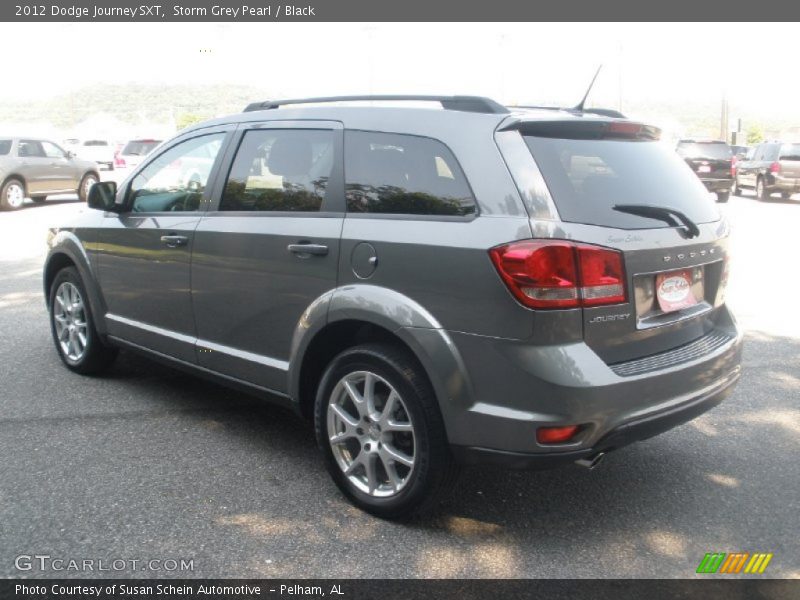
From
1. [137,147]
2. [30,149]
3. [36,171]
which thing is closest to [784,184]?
[137,147]

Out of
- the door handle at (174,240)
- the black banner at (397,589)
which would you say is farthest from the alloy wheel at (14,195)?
the black banner at (397,589)

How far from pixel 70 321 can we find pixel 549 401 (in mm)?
4010

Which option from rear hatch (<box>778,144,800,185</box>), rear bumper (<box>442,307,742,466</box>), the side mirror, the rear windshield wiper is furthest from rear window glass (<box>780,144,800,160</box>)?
rear bumper (<box>442,307,742,466</box>)

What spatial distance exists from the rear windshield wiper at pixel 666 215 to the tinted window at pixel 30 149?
1984 cm

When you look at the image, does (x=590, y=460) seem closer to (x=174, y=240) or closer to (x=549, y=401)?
(x=549, y=401)

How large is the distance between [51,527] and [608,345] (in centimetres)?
246

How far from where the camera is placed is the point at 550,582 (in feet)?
9.94

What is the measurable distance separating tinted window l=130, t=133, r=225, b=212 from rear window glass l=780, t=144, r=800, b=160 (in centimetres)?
2236

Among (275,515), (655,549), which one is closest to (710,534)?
(655,549)

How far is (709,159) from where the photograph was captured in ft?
79.3

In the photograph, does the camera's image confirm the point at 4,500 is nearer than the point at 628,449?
Yes

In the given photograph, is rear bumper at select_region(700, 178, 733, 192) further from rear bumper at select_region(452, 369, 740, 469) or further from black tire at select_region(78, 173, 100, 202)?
rear bumper at select_region(452, 369, 740, 469)

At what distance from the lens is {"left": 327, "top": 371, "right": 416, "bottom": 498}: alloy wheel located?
3441 millimetres

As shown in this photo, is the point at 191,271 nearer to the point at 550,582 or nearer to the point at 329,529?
the point at 329,529
